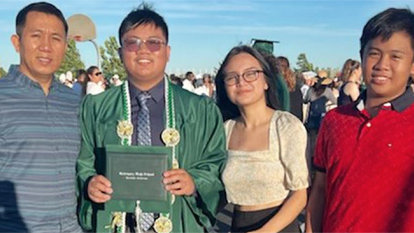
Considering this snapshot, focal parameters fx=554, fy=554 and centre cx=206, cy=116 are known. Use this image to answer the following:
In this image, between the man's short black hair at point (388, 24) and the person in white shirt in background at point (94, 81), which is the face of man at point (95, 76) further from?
the man's short black hair at point (388, 24)

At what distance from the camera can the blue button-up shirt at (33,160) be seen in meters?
2.89

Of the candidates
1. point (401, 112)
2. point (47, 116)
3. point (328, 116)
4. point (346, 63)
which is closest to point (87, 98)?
point (47, 116)

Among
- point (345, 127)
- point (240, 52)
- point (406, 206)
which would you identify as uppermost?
point (240, 52)

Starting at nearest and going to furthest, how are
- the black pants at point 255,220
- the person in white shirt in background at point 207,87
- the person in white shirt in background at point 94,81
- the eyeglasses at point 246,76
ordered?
the black pants at point 255,220, the eyeglasses at point 246,76, the person in white shirt in background at point 94,81, the person in white shirt in background at point 207,87

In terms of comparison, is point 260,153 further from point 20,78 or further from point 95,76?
point 95,76

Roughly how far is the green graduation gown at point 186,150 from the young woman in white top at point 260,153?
14 centimetres

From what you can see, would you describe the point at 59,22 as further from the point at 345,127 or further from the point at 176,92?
the point at 345,127

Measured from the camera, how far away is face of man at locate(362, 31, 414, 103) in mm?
2564

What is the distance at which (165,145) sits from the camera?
3.03 m

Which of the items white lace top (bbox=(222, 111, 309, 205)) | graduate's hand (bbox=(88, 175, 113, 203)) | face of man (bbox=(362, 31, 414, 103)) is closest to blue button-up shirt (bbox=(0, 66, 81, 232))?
graduate's hand (bbox=(88, 175, 113, 203))

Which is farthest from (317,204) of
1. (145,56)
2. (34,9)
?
(34,9)

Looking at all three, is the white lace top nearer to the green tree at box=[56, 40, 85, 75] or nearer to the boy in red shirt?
the boy in red shirt

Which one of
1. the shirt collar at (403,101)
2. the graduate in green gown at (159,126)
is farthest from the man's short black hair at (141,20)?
the shirt collar at (403,101)

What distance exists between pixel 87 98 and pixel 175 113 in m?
0.55
